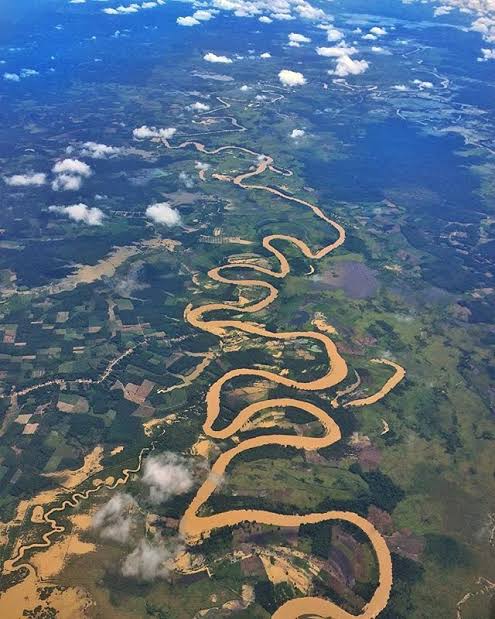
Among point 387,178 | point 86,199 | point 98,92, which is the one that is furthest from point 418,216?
point 98,92

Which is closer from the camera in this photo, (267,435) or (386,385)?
(267,435)

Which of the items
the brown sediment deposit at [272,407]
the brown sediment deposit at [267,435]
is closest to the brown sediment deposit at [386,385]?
the brown sediment deposit at [272,407]

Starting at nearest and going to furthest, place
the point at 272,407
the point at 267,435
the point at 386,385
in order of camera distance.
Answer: the point at 267,435, the point at 272,407, the point at 386,385

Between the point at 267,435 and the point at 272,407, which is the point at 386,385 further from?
the point at 267,435

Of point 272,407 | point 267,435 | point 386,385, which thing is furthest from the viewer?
point 386,385

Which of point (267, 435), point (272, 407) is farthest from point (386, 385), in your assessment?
point (267, 435)

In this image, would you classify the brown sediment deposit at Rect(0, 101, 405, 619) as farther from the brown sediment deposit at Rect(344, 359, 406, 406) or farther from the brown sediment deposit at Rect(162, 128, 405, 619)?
the brown sediment deposit at Rect(344, 359, 406, 406)

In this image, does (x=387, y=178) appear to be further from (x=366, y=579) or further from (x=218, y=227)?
(x=366, y=579)

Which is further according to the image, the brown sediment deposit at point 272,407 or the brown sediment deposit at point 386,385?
the brown sediment deposit at point 386,385

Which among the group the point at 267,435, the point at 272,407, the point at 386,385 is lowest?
the point at 386,385

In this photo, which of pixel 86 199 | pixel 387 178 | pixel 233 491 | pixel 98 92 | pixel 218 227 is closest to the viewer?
pixel 233 491

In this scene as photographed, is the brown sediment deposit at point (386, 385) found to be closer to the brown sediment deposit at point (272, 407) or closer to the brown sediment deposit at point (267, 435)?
the brown sediment deposit at point (272, 407)
